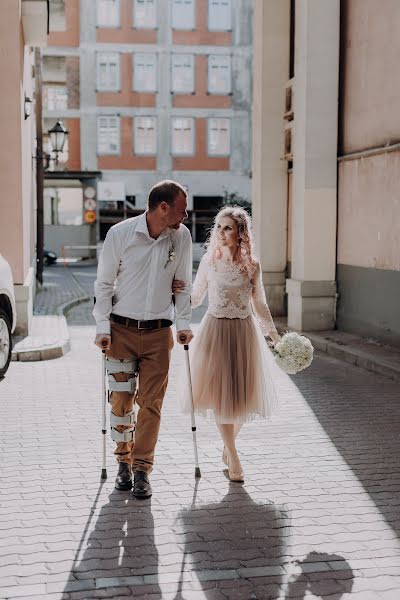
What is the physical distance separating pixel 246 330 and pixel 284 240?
10.1 metres

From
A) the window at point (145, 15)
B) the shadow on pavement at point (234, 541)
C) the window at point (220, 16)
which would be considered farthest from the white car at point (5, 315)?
the window at point (220, 16)

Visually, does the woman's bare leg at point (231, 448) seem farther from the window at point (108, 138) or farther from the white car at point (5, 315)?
the window at point (108, 138)

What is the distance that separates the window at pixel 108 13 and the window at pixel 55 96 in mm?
4111

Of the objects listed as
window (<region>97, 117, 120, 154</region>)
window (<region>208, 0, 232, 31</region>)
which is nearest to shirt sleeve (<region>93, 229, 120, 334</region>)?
window (<region>97, 117, 120, 154</region>)

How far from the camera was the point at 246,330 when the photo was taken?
19.4ft

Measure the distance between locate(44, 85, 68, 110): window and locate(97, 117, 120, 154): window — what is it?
2892 mm

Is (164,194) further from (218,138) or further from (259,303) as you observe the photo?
(218,138)

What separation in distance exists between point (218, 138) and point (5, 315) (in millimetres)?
33908

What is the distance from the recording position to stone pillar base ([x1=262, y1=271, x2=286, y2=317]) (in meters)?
15.6

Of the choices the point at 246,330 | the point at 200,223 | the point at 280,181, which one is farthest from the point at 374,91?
the point at 200,223

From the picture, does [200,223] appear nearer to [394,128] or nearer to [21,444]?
[394,128]

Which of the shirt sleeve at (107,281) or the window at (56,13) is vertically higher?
the window at (56,13)

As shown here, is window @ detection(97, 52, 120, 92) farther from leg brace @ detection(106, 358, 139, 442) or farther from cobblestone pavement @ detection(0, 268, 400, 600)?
leg brace @ detection(106, 358, 139, 442)

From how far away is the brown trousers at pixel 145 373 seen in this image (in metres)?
5.46
